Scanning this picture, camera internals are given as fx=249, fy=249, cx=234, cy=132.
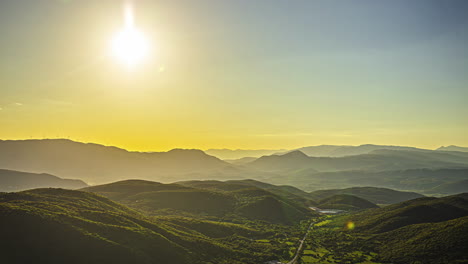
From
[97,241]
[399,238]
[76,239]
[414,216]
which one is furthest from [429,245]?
[76,239]

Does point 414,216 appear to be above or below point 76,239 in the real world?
below

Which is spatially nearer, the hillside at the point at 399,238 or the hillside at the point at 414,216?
the hillside at the point at 399,238

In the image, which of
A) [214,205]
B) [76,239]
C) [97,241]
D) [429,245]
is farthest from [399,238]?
[76,239]

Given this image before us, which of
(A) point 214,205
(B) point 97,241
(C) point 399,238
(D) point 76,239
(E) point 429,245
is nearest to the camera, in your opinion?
(D) point 76,239

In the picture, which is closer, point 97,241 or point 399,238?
point 97,241

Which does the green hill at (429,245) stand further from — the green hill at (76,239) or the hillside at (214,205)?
the green hill at (76,239)

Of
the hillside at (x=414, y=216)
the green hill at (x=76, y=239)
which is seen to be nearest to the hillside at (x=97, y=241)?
the green hill at (x=76, y=239)

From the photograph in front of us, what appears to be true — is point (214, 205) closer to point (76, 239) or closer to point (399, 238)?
point (399, 238)

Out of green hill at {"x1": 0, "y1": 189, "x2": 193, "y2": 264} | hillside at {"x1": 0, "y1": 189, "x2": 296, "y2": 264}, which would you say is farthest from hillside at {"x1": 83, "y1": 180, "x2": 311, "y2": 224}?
green hill at {"x1": 0, "y1": 189, "x2": 193, "y2": 264}

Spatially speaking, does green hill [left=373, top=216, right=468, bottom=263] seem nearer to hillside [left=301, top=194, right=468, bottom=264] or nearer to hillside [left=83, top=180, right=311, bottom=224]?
hillside [left=301, top=194, right=468, bottom=264]

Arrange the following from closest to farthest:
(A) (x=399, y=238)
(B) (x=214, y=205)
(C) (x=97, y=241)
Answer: (C) (x=97, y=241) → (A) (x=399, y=238) → (B) (x=214, y=205)

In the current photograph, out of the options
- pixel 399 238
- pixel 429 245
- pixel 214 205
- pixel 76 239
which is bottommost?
pixel 214 205
